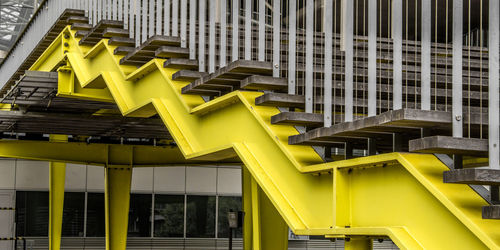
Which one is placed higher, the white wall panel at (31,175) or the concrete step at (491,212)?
the white wall panel at (31,175)

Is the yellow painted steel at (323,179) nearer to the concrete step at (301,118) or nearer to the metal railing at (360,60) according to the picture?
the concrete step at (301,118)

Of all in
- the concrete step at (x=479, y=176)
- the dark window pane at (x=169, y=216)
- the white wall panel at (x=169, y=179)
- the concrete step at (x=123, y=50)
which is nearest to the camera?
the concrete step at (x=479, y=176)

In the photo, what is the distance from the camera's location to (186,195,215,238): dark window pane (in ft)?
110

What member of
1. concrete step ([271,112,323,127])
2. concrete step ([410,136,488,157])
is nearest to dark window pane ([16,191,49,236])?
concrete step ([271,112,323,127])

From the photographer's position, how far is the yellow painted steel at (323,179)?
4.59 metres

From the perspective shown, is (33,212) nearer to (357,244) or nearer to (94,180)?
(94,180)

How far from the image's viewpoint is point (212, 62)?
8273 mm

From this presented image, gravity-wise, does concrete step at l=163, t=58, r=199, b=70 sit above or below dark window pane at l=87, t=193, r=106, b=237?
above

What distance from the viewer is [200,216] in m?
33.7

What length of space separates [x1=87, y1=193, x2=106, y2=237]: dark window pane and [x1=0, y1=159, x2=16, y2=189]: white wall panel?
3044mm

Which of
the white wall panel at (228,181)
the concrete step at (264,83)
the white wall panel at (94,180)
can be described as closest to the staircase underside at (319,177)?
the concrete step at (264,83)

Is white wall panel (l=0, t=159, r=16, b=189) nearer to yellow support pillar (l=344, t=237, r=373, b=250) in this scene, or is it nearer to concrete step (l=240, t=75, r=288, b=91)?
concrete step (l=240, t=75, r=288, b=91)

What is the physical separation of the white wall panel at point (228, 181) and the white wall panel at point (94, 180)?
500 cm

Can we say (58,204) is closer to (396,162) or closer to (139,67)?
(139,67)
